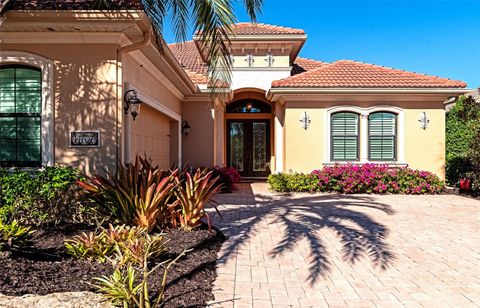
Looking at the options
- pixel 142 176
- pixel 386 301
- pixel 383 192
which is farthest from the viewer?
pixel 383 192

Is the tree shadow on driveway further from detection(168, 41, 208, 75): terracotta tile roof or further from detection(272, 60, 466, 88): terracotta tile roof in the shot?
detection(168, 41, 208, 75): terracotta tile roof

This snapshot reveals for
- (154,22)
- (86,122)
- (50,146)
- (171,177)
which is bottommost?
(171,177)

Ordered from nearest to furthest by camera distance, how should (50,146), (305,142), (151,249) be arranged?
(151,249) < (50,146) < (305,142)

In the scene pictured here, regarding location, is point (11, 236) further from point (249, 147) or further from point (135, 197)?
point (249, 147)

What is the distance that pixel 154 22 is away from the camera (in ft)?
24.1

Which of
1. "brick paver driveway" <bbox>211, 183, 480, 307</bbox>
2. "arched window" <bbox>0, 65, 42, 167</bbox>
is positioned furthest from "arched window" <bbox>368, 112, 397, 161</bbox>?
"arched window" <bbox>0, 65, 42, 167</bbox>

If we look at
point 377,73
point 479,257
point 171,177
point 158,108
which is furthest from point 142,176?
point 377,73

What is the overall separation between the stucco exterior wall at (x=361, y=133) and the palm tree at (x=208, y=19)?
678cm

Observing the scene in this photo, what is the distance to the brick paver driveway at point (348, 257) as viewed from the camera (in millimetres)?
4117

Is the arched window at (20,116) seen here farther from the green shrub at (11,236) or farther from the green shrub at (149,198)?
the green shrub at (11,236)

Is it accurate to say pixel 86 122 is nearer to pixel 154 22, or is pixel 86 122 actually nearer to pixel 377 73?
pixel 154 22

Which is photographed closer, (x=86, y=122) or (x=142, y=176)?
(x=142, y=176)

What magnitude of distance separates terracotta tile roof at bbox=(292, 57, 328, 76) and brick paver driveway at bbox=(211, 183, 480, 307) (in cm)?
1087

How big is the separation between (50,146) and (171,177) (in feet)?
9.43
